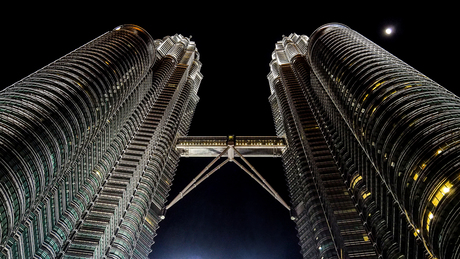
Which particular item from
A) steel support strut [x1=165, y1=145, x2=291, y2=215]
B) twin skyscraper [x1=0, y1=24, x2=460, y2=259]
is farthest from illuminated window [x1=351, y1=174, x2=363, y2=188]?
steel support strut [x1=165, y1=145, x2=291, y2=215]

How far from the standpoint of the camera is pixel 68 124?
7444cm

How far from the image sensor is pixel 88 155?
319 feet

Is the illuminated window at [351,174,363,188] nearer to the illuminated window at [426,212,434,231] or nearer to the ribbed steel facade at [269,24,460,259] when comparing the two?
the ribbed steel facade at [269,24,460,259]

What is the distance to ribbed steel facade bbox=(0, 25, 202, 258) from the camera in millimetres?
64062

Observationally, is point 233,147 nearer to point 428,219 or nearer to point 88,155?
point 88,155

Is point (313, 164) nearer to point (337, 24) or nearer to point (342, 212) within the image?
point (342, 212)

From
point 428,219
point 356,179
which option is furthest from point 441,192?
point 356,179

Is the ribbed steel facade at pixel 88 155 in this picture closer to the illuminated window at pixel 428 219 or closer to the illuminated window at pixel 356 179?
the illuminated window at pixel 356 179

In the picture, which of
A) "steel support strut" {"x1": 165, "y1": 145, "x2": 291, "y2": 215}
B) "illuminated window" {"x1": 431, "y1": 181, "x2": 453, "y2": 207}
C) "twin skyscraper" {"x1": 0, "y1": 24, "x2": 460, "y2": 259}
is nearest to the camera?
"illuminated window" {"x1": 431, "y1": 181, "x2": 453, "y2": 207}

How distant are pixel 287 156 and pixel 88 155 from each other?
66.6 metres

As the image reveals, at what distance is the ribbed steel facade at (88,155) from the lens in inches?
2522

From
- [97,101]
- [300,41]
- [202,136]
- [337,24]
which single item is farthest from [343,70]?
[300,41]

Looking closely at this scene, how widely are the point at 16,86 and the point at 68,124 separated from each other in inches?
544

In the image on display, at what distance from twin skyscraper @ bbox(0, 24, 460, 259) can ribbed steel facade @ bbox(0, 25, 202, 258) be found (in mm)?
336
